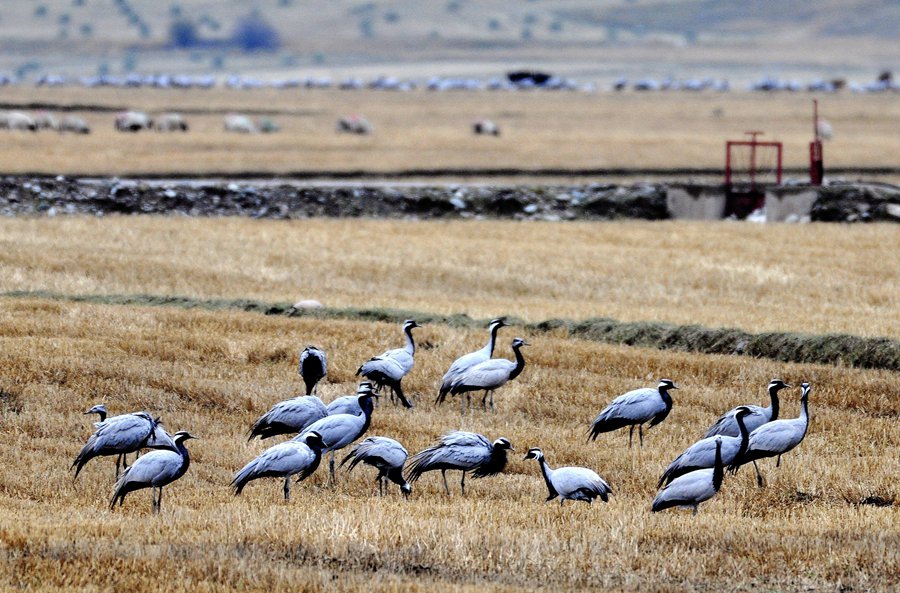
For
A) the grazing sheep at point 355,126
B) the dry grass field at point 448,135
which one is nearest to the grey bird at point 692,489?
the dry grass field at point 448,135

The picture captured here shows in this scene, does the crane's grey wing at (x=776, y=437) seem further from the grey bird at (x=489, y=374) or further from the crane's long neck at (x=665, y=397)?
the grey bird at (x=489, y=374)

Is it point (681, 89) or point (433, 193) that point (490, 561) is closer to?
point (433, 193)

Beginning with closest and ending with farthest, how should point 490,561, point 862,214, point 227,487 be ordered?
point 490,561 → point 227,487 → point 862,214

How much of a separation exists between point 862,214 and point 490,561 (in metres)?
35.5

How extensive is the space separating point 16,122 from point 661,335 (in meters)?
59.8

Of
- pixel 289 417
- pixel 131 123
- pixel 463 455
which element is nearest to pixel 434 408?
pixel 289 417

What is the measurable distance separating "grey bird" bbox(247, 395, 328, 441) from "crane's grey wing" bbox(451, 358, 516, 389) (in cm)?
308

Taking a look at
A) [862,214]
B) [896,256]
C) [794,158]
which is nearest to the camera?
[896,256]

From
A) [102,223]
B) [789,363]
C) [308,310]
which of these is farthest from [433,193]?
[789,363]

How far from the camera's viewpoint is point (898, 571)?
12.5 m

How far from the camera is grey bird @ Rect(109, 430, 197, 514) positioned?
14250mm

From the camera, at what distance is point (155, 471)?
14344 millimetres

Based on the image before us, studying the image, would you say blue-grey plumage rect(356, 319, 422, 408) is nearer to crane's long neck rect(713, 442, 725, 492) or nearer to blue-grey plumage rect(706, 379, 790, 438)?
blue-grey plumage rect(706, 379, 790, 438)

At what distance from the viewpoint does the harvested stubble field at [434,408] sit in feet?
41.3
